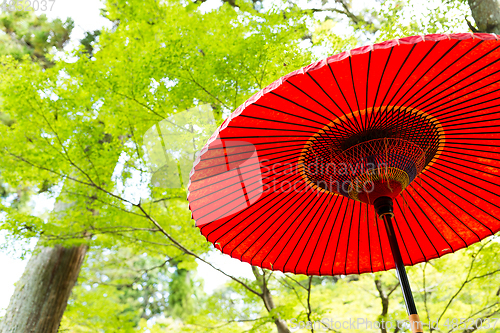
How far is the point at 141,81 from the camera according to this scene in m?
3.73

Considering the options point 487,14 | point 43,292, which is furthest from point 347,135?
point 43,292

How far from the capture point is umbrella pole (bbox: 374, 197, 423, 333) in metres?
1.22

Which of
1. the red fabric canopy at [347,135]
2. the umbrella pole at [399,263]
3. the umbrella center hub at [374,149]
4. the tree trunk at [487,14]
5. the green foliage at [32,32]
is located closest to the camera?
the umbrella pole at [399,263]

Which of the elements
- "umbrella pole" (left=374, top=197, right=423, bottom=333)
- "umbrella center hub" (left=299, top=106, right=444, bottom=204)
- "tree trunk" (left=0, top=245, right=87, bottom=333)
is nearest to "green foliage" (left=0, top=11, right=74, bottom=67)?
"tree trunk" (left=0, top=245, right=87, bottom=333)

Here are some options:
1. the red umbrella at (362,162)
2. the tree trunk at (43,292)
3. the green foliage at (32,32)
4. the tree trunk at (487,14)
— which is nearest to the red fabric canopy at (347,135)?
the red umbrella at (362,162)

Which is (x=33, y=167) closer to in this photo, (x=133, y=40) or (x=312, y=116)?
(x=133, y=40)

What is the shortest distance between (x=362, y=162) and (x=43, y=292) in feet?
17.5

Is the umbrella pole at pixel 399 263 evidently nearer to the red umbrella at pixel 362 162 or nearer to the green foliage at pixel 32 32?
the red umbrella at pixel 362 162

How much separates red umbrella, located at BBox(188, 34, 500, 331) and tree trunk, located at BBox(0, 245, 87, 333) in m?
3.98

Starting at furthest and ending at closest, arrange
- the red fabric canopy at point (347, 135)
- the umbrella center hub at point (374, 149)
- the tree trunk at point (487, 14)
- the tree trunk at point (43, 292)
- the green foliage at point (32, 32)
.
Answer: the green foliage at point (32, 32), the tree trunk at point (43, 292), the tree trunk at point (487, 14), the umbrella center hub at point (374, 149), the red fabric canopy at point (347, 135)

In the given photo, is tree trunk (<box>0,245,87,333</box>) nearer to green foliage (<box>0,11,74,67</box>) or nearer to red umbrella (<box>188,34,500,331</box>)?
red umbrella (<box>188,34,500,331</box>)

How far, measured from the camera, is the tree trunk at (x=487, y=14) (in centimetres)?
431

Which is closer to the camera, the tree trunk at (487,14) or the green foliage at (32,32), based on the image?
the tree trunk at (487,14)

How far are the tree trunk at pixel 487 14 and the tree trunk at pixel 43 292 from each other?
6.64 m
